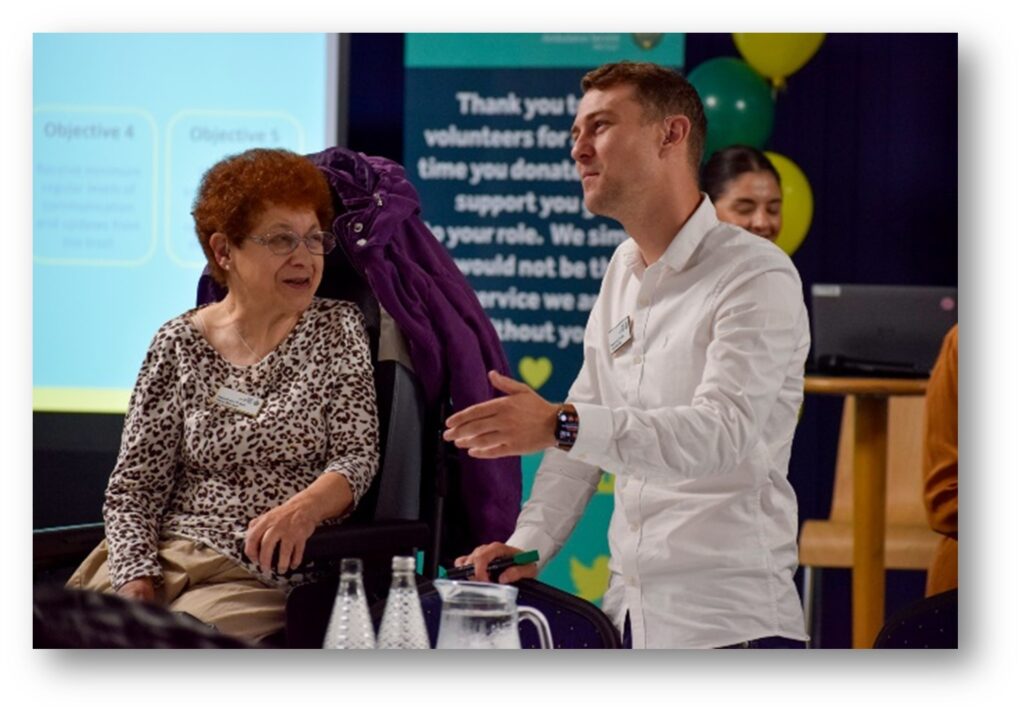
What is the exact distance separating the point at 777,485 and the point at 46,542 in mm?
1414

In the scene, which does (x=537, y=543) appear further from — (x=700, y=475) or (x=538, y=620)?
(x=700, y=475)

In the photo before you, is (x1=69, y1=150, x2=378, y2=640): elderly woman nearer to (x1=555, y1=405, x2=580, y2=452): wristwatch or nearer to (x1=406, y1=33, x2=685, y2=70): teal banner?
(x1=406, y1=33, x2=685, y2=70): teal banner

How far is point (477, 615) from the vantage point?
→ 2336mm

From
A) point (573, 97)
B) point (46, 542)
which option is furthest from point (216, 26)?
point (46, 542)

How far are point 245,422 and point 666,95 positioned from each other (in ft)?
3.32

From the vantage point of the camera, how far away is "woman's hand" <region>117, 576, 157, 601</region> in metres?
2.57

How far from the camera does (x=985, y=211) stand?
272 cm

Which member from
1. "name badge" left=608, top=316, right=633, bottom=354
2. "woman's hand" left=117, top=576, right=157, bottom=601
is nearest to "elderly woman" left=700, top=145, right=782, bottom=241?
"name badge" left=608, top=316, right=633, bottom=354

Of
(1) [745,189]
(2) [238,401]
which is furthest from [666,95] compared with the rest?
(2) [238,401]

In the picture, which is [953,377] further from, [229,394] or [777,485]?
[229,394]

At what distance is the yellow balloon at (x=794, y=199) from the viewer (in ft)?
8.96

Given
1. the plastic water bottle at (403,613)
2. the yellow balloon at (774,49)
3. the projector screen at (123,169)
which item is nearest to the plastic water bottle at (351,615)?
the plastic water bottle at (403,613)

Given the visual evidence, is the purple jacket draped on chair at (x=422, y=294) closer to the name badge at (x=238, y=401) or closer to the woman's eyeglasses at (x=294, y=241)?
the woman's eyeglasses at (x=294, y=241)

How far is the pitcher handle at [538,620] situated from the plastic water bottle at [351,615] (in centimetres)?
27
